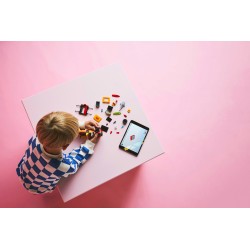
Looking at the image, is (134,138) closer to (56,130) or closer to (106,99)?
(106,99)

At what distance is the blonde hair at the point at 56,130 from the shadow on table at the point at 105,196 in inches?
32.9

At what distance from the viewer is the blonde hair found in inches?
49.4

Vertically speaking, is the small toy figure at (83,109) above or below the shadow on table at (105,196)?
above

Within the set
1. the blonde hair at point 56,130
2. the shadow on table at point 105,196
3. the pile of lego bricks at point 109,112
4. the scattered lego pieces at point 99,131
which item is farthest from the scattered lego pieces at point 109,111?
the shadow on table at point 105,196

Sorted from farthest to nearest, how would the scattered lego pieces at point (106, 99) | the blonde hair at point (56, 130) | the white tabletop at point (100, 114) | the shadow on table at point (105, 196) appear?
the shadow on table at point (105, 196)
the scattered lego pieces at point (106, 99)
the white tabletop at point (100, 114)
the blonde hair at point (56, 130)

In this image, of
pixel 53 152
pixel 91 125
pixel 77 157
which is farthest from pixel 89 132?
pixel 53 152

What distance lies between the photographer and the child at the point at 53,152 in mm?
1267

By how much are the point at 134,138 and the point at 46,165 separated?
48 centimetres

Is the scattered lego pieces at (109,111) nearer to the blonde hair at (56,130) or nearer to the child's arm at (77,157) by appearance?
the child's arm at (77,157)

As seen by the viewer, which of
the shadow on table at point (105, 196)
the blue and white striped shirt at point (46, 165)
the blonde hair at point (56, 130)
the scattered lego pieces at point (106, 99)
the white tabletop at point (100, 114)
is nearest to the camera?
the blonde hair at point (56, 130)

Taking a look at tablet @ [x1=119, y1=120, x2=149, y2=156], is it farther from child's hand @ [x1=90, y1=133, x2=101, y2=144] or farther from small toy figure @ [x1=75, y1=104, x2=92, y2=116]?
small toy figure @ [x1=75, y1=104, x2=92, y2=116]

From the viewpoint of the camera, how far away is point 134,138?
5.24ft

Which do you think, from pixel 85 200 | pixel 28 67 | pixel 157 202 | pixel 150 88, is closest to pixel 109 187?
pixel 85 200

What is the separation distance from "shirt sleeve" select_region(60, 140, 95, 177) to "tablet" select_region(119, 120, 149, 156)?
169 mm
